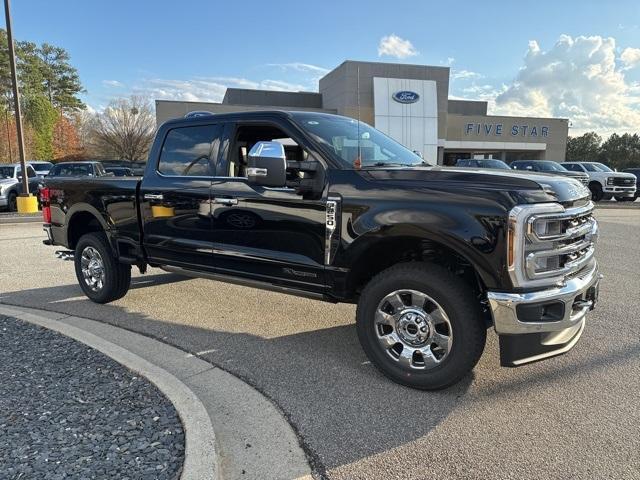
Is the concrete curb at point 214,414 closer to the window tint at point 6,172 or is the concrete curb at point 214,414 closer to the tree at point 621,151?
the window tint at point 6,172

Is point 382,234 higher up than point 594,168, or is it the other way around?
point 594,168

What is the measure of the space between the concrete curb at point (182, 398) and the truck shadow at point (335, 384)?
1.64 feet

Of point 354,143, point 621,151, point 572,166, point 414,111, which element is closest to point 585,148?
point 621,151

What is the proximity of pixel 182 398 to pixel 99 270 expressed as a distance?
3.14 m

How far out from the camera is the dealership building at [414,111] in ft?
134

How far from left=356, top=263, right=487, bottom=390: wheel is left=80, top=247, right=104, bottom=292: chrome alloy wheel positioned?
356cm

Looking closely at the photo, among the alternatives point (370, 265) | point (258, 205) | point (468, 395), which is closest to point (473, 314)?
point (468, 395)

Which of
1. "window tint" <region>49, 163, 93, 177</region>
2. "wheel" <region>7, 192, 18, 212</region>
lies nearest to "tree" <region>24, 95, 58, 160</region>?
"window tint" <region>49, 163, 93, 177</region>

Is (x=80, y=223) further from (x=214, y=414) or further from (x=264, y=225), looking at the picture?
(x=214, y=414)

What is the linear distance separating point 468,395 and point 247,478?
67.2 inches

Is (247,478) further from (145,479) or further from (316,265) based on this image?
(316,265)

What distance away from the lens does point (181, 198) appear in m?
4.80

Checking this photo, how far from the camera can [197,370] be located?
393cm

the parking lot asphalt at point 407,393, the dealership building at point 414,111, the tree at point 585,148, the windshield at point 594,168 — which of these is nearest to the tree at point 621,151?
the tree at point 585,148
